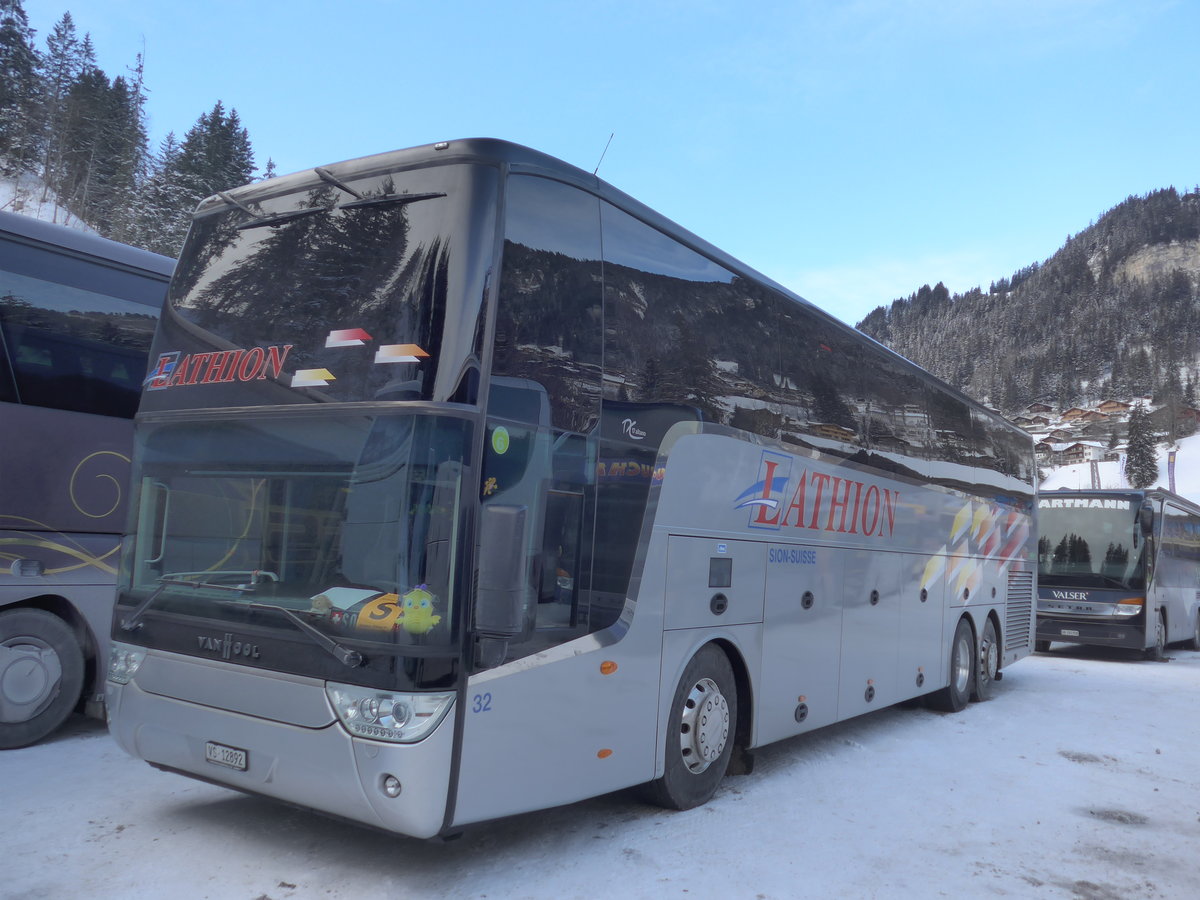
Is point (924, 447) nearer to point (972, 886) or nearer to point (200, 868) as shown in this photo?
point (972, 886)

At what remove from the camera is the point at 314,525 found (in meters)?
4.46

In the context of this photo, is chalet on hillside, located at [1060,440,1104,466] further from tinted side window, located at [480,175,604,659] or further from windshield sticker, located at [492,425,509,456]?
windshield sticker, located at [492,425,509,456]

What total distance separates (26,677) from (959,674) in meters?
9.71

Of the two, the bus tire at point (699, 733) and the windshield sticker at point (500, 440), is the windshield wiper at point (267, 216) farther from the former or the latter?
the bus tire at point (699, 733)

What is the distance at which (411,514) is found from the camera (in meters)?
4.26

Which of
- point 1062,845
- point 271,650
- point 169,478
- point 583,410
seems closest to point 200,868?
point 271,650

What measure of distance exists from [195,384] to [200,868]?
253 cm

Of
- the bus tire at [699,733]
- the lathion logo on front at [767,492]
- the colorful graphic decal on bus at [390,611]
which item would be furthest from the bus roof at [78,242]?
the bus tire at [699,733]

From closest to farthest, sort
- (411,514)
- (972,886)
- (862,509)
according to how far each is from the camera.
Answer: (411,514) < (972,886) < (862,509)

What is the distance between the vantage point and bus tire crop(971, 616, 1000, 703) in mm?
11781

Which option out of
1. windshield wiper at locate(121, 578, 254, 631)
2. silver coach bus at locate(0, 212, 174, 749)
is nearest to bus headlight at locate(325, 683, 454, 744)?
windshield wiper at locate(121, 578, 254, 631)

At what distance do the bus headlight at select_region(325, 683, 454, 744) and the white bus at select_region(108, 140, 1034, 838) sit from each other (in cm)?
1

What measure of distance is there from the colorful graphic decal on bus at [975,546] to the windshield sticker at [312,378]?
24.5 feet

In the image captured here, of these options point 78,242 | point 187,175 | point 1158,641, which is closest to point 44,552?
point 78,242
